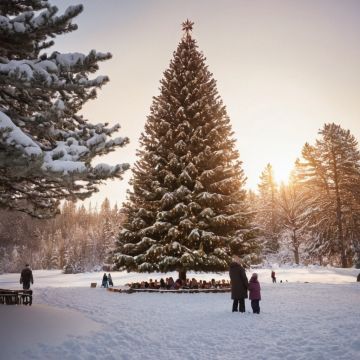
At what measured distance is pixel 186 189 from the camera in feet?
72.5

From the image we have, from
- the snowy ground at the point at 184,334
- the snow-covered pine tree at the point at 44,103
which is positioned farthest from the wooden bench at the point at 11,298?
the snow-covered pine tree at the point at 44,103

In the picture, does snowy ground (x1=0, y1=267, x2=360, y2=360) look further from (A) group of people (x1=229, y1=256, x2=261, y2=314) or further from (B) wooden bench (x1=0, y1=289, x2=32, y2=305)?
(B) wooden bench (x1=0, y1=289, x2=32, y2=305)

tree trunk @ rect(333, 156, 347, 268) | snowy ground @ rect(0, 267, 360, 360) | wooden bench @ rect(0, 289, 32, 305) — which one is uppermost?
tree trunk @ rect(333, 156, 347, 268)

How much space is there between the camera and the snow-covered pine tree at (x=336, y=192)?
39.8 metres

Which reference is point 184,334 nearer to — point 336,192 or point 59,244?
point 336,192

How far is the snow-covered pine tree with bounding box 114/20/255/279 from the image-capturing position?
21.3 meters

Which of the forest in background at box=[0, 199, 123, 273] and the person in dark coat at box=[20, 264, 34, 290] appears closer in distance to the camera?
the person in dark coat at box=[20, 264, 34, 290]

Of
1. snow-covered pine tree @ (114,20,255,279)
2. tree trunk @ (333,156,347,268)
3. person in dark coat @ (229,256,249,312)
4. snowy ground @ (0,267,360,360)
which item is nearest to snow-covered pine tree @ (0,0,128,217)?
snowy ground @ (0,267,360,360)

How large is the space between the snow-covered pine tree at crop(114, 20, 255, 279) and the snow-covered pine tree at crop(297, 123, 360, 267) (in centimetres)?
2118

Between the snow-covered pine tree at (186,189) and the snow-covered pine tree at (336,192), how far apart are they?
21.2 metres

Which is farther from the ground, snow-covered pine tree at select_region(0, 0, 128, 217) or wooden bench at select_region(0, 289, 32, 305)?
snow-covered pine tree at select_region(0, 0, 128, 217)

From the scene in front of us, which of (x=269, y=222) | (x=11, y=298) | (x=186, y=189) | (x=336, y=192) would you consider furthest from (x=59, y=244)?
(x=11, y=298)

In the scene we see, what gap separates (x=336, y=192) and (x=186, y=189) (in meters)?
24.9

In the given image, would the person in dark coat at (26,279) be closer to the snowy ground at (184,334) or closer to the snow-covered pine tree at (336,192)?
the snowy ground at (184,334)
